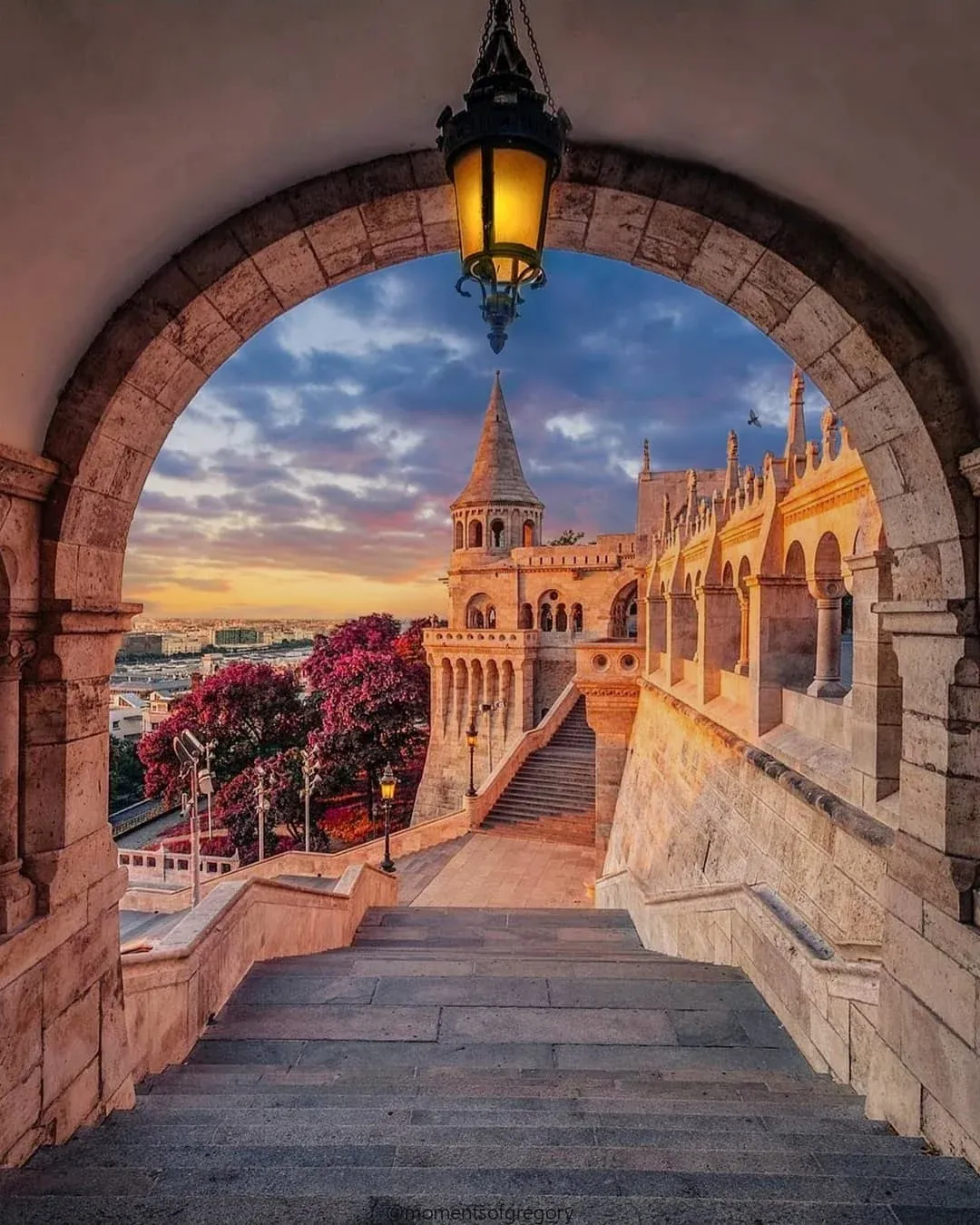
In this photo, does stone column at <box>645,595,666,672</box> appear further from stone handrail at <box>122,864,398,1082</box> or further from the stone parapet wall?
stone handrail at <box>122,864,398,1082</box>

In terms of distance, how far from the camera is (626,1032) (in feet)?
14.8

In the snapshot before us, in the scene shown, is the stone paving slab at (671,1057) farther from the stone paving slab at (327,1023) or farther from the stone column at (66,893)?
the stone column at (66,893)

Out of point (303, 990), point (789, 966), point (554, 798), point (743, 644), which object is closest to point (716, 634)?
point (743, 644)

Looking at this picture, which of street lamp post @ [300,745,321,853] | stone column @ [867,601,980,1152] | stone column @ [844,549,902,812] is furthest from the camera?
street lamp post @ [300,745,321,853]

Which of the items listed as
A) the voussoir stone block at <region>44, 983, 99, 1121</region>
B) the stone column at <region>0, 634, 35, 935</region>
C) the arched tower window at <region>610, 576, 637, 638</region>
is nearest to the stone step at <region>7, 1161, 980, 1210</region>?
the voussoir stone block at <region>44, 983, 99, 1121</region>

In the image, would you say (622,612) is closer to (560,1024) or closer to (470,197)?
(560,1024)

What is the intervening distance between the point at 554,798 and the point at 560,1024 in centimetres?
1705

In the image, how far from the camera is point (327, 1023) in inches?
179

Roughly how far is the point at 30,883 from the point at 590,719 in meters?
15.2

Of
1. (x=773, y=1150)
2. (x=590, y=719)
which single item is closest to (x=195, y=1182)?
(x=773, y=1150)

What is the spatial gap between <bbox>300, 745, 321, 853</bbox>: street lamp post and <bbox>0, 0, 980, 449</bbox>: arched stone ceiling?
20240 mm

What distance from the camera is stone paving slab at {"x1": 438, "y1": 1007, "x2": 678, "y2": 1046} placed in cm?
444

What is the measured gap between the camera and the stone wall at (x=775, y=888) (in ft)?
13.0

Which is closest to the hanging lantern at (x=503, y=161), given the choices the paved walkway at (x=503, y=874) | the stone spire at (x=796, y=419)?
the stone spire at (x=796, y=419)
